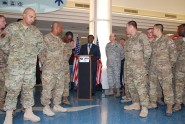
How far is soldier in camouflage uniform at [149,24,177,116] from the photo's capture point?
Result: 3.66 m

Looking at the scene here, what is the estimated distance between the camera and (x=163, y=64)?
3.68m

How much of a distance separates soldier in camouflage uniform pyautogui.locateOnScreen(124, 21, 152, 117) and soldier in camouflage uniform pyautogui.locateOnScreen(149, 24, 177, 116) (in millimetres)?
215

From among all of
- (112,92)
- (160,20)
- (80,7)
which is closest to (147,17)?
(160,20)

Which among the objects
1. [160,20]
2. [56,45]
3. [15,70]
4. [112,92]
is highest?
[160,20]

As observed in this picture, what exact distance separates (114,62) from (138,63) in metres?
1.86

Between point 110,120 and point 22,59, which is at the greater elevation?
point 22,59

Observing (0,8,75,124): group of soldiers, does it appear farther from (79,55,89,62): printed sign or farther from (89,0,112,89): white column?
(89,0,112,89): white column

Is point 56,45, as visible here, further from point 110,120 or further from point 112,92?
point 112,92

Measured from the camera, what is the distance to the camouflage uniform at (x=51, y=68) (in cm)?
347

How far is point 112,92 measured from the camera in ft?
18.7

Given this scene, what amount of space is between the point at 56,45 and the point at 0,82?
1.15 metres

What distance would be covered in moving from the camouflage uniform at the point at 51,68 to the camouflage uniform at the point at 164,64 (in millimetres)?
1603

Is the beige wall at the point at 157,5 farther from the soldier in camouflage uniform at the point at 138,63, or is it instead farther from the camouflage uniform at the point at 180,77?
the soldier in camouflage uniform at the point at 138,63

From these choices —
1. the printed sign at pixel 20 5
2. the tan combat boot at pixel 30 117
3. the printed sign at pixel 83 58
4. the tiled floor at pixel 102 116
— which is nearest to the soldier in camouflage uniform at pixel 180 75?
the tiled floor at pixel 102 116
